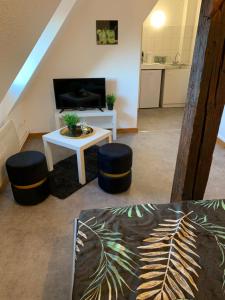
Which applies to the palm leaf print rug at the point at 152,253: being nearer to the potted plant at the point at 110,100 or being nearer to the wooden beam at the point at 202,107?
the wooden beam at the point at 202,107

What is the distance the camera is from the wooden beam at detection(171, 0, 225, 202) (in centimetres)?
118

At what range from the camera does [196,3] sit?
4.73 meters

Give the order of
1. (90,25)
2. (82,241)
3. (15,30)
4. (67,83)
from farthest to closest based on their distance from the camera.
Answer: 1. (67,83)
2. (90,25)
3. (15,30)
4. (82,241)

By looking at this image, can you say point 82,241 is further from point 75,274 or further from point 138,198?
point 138,198

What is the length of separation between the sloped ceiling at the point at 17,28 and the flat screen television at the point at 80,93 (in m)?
1.22

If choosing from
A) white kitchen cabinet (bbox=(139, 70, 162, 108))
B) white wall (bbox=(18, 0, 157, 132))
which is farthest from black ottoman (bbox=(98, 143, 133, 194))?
white kitchen cabinet (bbox=(139, 70, 162, 108))

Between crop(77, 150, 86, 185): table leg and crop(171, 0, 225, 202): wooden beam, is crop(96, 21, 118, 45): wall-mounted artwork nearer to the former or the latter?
crop(77, 150, 86, 185): table leg

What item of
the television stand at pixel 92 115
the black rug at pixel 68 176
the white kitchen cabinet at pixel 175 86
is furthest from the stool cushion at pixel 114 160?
the white kitchen cabinet at pixel 175 86

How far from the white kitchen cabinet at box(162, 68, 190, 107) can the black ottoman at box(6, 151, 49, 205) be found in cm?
375

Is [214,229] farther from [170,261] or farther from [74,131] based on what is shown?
Result: [74,131]

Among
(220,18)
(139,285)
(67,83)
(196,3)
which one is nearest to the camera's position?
(139,285)

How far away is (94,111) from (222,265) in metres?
2.76


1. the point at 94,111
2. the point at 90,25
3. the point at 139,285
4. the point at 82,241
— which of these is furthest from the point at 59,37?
the point at 139,285

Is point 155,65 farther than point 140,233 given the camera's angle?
Yes
